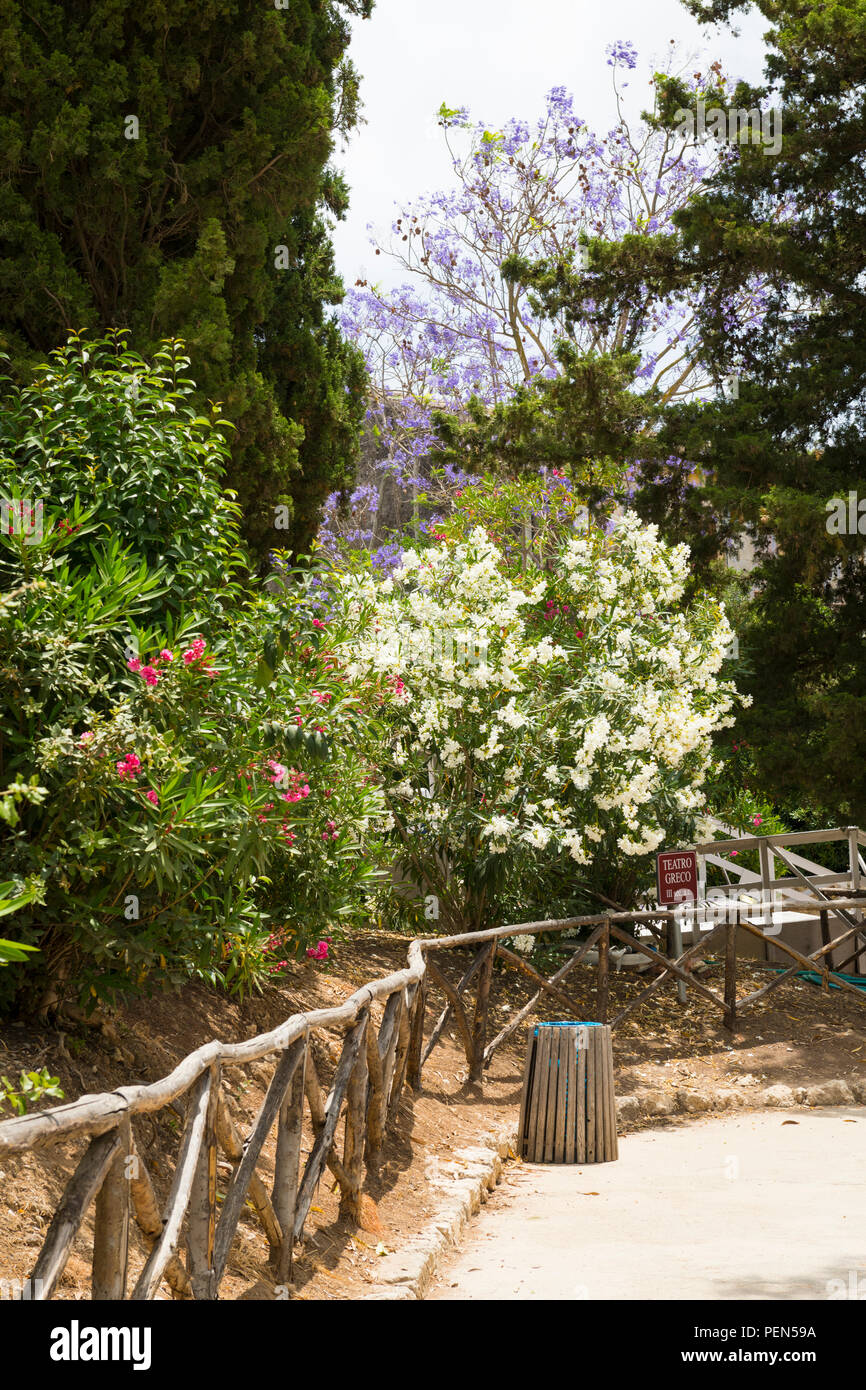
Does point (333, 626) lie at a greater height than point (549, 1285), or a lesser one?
greater

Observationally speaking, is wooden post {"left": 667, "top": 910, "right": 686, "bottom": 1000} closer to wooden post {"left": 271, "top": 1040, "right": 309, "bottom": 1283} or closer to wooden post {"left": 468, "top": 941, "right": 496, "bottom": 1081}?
wooden post {"left": 468, "top": 941, "right": 496, "bottom": 1081}

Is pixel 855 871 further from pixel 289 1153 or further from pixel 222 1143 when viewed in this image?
pixel 222 1143

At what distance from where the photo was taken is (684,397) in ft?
→ 59.3

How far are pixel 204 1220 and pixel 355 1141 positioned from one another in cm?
157

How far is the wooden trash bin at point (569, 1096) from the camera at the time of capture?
661 cm

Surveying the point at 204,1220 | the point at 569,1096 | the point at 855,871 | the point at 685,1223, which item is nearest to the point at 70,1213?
the point at 204,1220

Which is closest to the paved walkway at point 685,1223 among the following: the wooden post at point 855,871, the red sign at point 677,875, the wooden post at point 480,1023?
the wooden post at point 480,1023

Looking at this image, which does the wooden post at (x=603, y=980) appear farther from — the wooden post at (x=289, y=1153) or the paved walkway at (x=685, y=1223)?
the wooden post at (x=289, y=1153)

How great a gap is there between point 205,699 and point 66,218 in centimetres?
500

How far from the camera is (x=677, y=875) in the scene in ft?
30.1

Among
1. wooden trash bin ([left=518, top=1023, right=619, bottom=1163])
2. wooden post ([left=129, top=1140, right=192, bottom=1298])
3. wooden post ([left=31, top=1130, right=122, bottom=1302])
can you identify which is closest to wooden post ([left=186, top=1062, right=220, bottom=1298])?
wooden post ([left=129, top=1140, right=192, bottom=1298])

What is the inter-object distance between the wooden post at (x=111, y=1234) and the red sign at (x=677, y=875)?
267 inches
